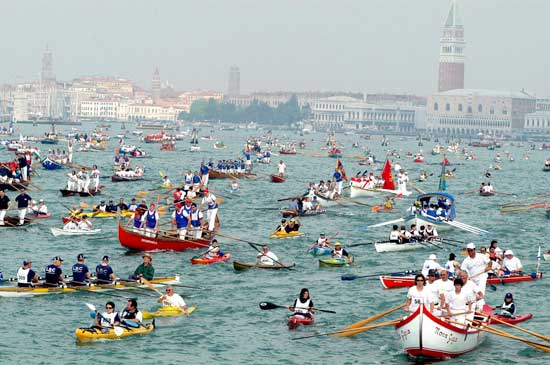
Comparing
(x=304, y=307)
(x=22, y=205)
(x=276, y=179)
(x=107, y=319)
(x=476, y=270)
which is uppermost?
(x=476, y=270)

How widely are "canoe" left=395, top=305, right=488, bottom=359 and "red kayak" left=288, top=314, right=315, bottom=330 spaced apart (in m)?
4.38

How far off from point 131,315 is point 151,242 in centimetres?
1471

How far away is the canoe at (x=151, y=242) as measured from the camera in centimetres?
4878

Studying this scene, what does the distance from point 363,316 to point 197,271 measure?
8.72 meters

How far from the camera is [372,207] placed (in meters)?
73.3

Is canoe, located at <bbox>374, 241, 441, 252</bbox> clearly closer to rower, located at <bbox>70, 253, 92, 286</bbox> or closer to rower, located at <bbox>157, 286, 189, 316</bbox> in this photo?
rower, located at <bbox>157, 286, 189, 316</bbox>

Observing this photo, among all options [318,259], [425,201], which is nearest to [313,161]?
[425,201]

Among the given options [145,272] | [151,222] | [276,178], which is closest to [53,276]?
[145,272]

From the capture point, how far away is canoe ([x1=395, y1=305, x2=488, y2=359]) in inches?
1211

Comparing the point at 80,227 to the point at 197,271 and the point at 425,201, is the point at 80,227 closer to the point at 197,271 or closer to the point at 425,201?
the point at 197,271

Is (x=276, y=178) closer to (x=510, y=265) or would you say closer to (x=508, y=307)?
(x=510, y=265)

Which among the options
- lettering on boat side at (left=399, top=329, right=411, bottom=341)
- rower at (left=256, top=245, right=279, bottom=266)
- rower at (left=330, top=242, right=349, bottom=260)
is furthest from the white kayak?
lettering on boat side at (left=399, top=329, right=411, bottom=341)

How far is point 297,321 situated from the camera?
1422 inches

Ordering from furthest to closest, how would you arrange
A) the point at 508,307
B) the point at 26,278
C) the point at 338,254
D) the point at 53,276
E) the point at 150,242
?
the point at 150,242, the point at 338,254, the point at 53,276, the point at 26,278, the point at 508,307
